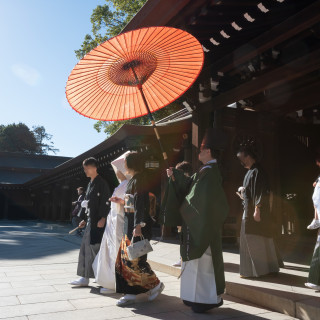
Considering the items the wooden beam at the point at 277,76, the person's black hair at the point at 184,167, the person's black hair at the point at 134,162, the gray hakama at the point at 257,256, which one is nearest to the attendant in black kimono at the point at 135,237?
the person's black hair at the point at 134,162

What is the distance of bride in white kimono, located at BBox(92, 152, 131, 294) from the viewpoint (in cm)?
389

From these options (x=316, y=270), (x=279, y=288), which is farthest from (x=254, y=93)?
(x=279, y=288)

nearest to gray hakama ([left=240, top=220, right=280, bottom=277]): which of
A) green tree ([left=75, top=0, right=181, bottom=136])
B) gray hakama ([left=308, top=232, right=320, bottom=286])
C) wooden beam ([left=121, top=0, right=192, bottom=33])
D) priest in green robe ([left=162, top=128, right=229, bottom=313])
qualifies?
gray hakama ([left=308, top=232, right=320, bottom=286])

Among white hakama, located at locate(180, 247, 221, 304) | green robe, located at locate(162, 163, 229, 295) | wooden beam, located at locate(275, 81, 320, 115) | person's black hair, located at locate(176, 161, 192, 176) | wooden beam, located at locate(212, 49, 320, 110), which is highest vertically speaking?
wooden beam, located at locate(275, 81, 320, 115)

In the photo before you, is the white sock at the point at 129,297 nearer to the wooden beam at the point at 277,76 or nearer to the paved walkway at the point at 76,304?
the paved walkway at the point at 76,304

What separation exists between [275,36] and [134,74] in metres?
1.95

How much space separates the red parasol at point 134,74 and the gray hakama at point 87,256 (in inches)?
64.5

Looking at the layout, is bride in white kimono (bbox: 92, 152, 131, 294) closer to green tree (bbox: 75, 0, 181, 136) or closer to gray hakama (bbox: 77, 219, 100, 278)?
gray hakama (bbox: 77, 219, 100, 278)

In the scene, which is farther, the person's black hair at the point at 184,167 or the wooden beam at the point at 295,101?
the wooden beam at the point at 295,101

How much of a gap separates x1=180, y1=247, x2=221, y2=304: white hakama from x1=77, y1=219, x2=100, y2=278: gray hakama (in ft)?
4.84

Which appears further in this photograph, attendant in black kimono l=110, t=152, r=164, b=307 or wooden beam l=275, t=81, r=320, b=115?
wooden beam l=275, t=81, r=320, b=115

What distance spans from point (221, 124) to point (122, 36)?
2.96m

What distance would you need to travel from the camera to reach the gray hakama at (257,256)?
13.0 feet

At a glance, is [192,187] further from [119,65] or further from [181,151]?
[181,151]
